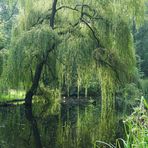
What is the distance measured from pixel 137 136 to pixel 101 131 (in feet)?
26.3

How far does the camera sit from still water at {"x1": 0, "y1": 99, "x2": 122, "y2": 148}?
9.82m

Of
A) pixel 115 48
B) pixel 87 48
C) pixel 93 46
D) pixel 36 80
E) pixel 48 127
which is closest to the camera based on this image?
pixel 48 127

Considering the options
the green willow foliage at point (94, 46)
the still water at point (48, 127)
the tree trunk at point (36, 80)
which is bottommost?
the still water at point (48, 127)

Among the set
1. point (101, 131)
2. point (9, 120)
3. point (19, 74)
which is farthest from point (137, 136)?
point (19, 74)

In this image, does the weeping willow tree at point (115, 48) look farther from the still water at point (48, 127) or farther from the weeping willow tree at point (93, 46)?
the still water at point (48, 127)

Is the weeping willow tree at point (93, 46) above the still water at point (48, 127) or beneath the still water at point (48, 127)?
above

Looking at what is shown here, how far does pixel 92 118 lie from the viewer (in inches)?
558

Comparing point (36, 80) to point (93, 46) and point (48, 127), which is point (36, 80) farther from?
point (48, 127)

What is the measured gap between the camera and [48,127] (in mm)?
12297

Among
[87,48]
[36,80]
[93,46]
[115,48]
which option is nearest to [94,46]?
[93,46]

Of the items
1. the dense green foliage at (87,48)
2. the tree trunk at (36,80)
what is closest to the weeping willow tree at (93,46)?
the dense green foliage at (87,48)

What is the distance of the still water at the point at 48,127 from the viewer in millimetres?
9820

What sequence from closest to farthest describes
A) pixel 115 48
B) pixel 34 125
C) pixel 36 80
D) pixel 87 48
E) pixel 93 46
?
pixel 34 125 → pixel 87 48 → pixel 93 46 → pixel 115 48 → pixel 36 80

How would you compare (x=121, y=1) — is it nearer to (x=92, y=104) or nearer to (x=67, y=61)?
(x=67, y=61)
